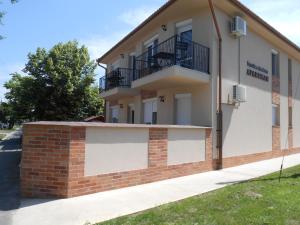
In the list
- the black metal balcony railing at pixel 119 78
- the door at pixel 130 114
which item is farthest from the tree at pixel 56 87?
the door at pixel 130 114

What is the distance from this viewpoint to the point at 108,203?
642cm

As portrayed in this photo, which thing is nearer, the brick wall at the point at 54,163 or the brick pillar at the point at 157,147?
the brick wall at the point at 54,163

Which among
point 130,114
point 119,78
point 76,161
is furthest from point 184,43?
point 130,114

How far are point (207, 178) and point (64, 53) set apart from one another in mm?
19472

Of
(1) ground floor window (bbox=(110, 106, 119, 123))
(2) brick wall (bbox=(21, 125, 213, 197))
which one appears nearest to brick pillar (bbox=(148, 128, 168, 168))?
(2) brick wall (bbox=(21, 125, 213, 197))

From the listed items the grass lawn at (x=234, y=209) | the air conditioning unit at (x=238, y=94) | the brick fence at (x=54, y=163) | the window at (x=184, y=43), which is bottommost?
the grass lawn at (x=234, y=209)

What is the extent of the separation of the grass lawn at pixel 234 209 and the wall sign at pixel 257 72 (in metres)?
6.97

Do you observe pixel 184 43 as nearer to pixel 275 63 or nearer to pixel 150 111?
pixel 150 111

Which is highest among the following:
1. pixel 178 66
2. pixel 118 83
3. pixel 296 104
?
pixel 118 83

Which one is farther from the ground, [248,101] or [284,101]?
[284,101]

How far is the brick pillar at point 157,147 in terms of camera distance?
8711 millimetres

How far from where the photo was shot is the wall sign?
1360 centimetres

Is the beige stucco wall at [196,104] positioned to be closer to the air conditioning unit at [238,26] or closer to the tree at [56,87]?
the air conditioning unit at [238,26]

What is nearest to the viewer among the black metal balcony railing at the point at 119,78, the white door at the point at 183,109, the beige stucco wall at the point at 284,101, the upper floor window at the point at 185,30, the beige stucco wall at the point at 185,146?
the beige stucco wall at the point at 185,146
